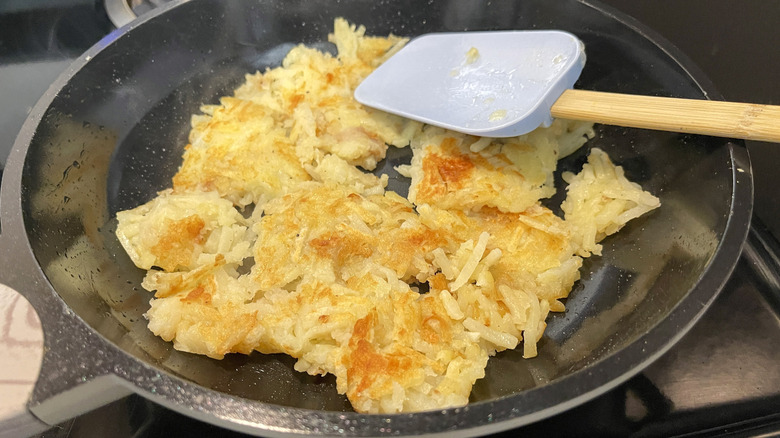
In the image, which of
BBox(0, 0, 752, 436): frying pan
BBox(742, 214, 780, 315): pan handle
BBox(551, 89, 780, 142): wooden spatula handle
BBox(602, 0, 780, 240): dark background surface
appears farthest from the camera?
BBox(602, 0, 780, 240): dark background surface

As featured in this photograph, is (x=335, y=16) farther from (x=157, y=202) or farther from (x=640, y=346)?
(x=640, y=346)

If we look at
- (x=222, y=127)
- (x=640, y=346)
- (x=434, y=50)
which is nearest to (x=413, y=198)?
(x=434, y=50)

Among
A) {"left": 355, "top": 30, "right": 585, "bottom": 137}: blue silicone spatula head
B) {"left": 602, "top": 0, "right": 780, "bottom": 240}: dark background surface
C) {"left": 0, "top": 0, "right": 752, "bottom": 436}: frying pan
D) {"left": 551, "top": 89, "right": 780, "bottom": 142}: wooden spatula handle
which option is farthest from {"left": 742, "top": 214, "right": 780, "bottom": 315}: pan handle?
{"left": 355, "top": 30, "right": 585, "bottom": 137}: blue silicone spatula head

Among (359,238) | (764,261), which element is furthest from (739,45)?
(359,238)

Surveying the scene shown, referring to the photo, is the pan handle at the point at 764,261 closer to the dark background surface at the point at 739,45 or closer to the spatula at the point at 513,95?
the dark background surface at the point at 739,45

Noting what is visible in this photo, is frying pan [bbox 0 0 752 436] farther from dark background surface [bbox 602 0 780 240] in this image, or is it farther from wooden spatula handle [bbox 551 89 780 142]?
dark background surface [bbox 602 0 780 240]

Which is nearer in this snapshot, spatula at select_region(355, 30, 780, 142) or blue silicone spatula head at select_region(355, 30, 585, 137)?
spatula at select_region(355, 30, 780, 142)

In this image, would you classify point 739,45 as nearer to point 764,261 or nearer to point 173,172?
point 764,261

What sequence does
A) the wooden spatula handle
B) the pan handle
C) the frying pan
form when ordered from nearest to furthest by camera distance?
the frying pan < the wooden spatula handle < the pan handle
